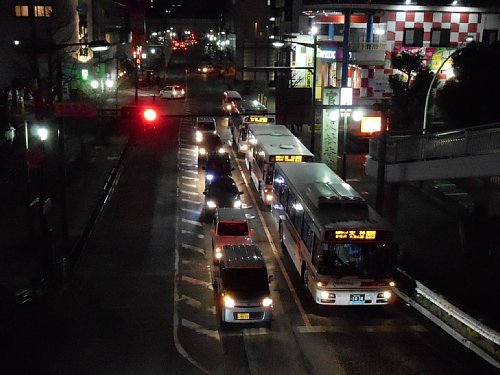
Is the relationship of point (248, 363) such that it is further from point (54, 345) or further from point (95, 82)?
point (95, 82)

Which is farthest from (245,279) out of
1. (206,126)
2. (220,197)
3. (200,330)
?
(206,126)

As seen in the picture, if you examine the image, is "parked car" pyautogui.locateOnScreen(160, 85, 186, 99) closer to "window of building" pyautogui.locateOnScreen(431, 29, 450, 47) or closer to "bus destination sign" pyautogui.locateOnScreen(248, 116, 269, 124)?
"bus destination sign" pyautogui.locateOnScreen(248, 116, 269, 124)

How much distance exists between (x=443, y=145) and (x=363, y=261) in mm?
6232

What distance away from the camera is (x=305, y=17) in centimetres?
5322

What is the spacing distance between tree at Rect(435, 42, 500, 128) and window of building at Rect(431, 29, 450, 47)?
→ 51.8 ft

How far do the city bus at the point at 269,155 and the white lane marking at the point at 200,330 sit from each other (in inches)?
460

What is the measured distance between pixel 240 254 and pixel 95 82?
39.2m

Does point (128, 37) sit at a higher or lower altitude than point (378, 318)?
higher

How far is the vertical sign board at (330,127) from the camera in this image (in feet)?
94.4

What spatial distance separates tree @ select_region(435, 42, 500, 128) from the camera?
26.3m

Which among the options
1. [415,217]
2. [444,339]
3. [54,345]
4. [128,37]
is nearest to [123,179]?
[415,217]

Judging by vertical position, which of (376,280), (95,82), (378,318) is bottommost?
(378,318)

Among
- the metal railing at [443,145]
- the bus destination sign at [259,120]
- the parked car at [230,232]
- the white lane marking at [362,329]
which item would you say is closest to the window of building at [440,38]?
the bus destination sign at [259,120]

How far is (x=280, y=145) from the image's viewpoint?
2889cm
